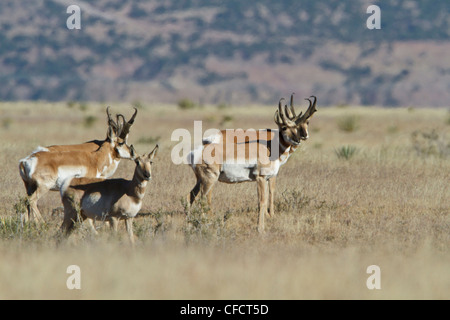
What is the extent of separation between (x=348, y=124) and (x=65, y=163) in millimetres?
25405

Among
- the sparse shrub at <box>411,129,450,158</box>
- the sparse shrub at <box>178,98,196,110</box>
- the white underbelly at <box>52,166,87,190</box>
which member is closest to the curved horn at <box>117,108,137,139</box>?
the white underbelly at <box>52,166,87,190</box>

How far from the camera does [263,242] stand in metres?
9.62

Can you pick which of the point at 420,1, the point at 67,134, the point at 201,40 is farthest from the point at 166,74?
the point at 67,134

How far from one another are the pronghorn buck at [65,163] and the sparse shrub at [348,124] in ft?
78.1

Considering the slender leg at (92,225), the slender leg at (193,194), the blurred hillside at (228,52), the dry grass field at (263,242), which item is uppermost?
the blurred hillside at (228,52)

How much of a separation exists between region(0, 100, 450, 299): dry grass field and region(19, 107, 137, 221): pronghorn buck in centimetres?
49

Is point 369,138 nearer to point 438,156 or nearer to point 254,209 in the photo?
point 438,156

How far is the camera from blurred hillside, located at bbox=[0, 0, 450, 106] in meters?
134

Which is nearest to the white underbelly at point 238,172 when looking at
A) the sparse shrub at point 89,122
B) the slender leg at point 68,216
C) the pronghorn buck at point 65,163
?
the pronghorn buck at point 65,163

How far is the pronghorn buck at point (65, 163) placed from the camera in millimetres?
11000

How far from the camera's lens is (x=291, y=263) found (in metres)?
7.57

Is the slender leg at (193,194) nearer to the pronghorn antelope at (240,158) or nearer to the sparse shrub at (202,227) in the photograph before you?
the pronghorn antelope at (240,158)
